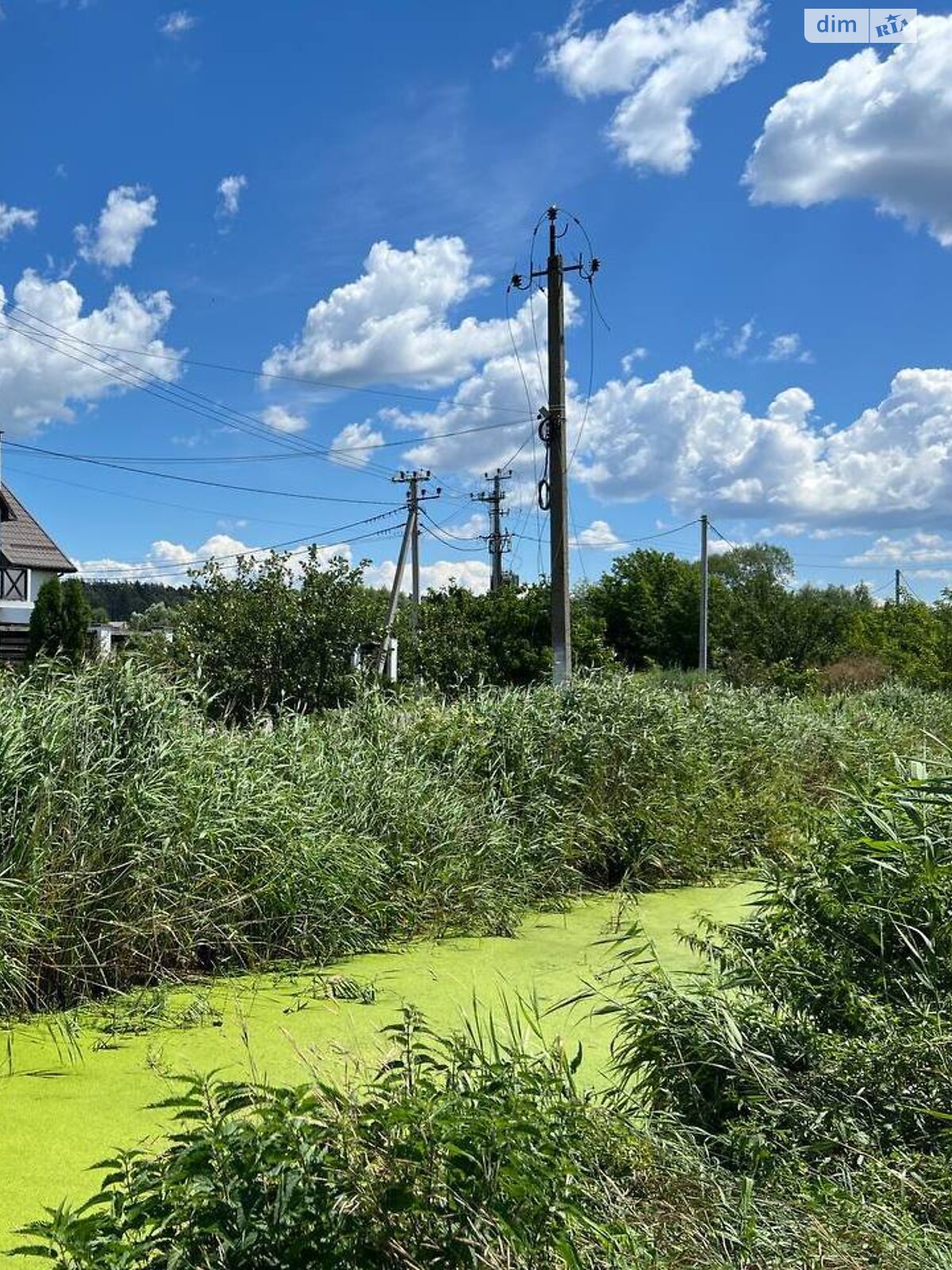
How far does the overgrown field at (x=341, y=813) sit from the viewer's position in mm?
4238

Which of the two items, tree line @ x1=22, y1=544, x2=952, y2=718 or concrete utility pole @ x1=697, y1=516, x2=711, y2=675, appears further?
concrete utility pole @ x1=697, y1=516, x2=711, y2=675

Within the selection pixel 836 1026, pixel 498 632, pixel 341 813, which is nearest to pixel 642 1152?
pixel 836 1026

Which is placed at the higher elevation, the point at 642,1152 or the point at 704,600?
the point at 704,600

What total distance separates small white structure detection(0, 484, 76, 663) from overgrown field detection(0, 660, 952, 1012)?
22782mm

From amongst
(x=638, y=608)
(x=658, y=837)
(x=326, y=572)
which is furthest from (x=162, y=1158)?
(x=638, y=608)

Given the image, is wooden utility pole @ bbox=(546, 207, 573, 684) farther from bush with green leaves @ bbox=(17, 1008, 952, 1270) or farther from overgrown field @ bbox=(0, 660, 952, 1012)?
bush with green leaves @ bbox=(17, 1008, 952, 1270)

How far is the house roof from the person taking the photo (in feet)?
93.4

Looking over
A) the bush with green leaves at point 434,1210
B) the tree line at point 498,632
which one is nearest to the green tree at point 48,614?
the tree line at point 498,632

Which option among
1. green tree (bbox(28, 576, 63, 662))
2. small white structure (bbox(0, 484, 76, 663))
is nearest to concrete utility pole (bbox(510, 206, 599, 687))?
green tree (bbox(28, 576, 63, 662))

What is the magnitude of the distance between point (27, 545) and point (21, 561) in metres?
0.98

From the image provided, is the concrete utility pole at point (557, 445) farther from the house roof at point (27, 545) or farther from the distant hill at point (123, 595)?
the distant hill at point (123, 595)

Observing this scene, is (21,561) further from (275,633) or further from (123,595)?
(123,595)

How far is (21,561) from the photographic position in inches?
1121

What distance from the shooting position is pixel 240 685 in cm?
1014
